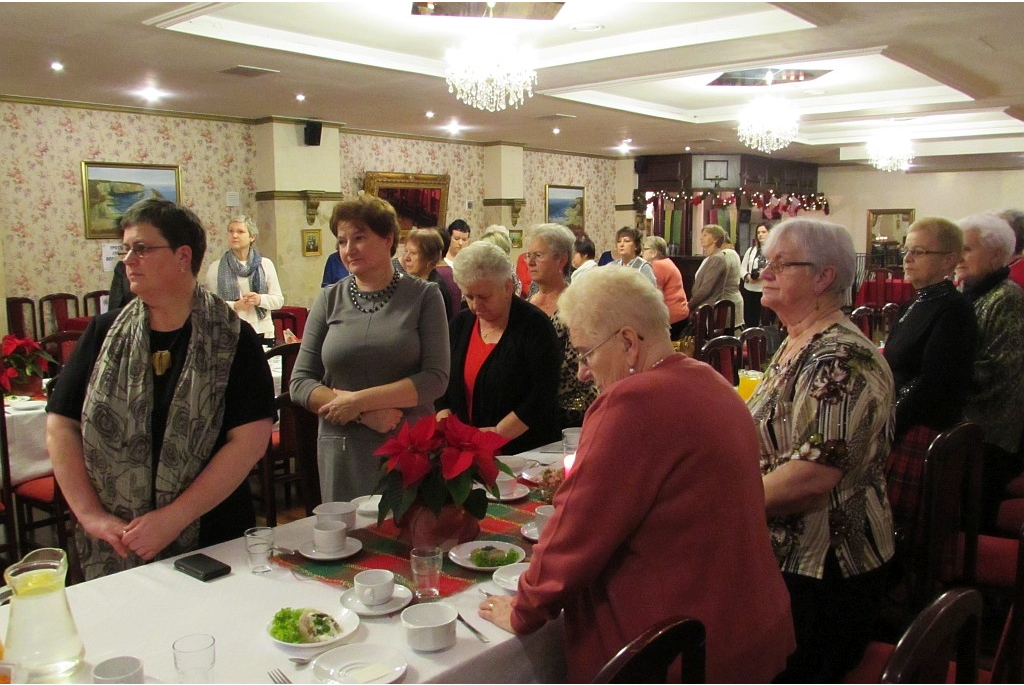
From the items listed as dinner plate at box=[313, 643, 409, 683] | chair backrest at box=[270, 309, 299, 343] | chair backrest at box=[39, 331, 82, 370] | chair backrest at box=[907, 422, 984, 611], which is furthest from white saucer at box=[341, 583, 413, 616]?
chair backrest at box=[270, 309, 299, 343]

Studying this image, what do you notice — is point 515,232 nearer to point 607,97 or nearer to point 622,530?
point 607,97

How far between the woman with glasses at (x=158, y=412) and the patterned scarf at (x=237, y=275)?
384 centimetres

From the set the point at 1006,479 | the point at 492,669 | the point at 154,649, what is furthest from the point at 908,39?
the point at 154,649

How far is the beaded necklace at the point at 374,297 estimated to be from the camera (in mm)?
2650

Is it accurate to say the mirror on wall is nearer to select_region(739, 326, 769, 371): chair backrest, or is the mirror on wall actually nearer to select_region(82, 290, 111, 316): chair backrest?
select_region(82, 290, 111, 316): chair backrest

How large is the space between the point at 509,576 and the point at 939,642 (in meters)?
0.89

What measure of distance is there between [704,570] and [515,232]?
10.2m

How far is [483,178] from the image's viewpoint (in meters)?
11.3

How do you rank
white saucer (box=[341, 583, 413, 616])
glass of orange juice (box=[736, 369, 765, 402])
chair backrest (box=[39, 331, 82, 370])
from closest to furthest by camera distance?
1. white saucer (box=[341, 583, 413, 616])
2. glass of orange juice (box=[736, 369, 765, 402])
3. chair backrest (box=[39, 331, 82, 370])

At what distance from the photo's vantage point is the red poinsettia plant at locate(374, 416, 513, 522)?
5.79 feet

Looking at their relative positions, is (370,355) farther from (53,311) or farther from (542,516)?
(53,311)

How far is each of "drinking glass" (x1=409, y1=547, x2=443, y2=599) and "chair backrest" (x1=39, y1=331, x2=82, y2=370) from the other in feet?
12.4

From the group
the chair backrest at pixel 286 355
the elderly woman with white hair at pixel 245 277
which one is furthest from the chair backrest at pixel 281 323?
the chair backrest at pixel 286 355

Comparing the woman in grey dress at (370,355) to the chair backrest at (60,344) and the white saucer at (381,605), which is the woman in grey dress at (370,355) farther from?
the chair backrest at (60,344)
